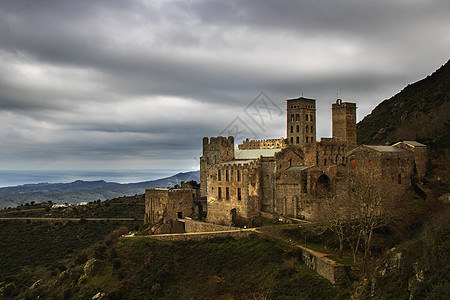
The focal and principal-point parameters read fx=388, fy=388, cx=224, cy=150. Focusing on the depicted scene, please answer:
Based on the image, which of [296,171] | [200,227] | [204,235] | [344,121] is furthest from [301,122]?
[204,235]

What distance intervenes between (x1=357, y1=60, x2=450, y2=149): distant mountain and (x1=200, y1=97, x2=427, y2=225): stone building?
1297cm

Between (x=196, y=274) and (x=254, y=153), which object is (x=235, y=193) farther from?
(x=196, y=274)

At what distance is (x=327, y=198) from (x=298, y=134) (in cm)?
1663

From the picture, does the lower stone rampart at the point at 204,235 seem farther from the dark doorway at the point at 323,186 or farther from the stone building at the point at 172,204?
the dark doorway at the point at 323,186

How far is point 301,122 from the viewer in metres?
60.0

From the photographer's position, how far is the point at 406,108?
99.6 metres

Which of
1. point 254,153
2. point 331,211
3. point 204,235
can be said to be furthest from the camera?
point 254,153

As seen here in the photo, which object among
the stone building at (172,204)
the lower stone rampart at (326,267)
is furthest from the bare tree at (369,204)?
the stone building at (172,204)

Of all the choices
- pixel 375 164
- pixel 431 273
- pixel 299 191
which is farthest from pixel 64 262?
pixel 431 273

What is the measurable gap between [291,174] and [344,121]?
1952 cm

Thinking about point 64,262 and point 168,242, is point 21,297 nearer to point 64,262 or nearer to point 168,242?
point 64,262

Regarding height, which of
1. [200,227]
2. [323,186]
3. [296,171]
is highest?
[296,171]

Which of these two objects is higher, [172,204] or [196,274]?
[172,204]

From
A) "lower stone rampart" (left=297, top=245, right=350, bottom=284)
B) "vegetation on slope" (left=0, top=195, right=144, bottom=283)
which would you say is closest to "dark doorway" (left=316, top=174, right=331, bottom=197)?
"lower stone rampart" (left=297, top=245, right=350, bottom=284)
